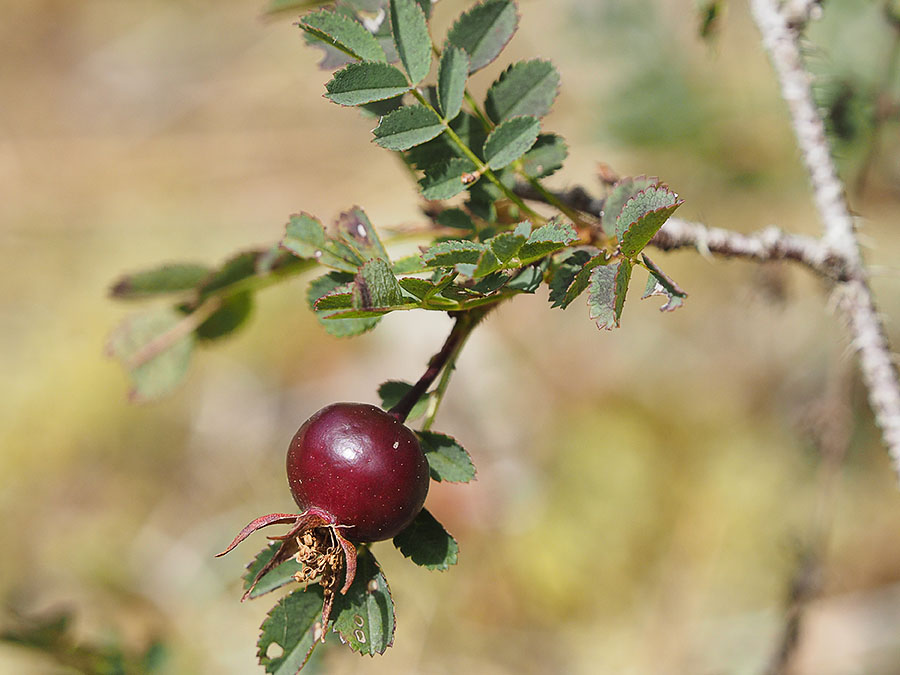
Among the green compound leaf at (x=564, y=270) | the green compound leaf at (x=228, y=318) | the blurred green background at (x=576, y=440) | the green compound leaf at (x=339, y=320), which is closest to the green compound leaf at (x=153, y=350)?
the green compound leaf at (x=228, y=318)

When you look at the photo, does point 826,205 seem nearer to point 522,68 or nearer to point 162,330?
point 522,68

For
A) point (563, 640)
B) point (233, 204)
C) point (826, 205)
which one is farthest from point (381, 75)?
point (233, 204)

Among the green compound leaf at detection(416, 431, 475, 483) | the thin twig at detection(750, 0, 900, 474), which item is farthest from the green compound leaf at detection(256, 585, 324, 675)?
the thin twig at detection(750, 0, 900, 474)

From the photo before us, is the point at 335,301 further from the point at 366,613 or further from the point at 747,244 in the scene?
the point at 747,244

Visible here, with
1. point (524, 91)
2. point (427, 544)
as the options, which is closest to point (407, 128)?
point (524, 91)

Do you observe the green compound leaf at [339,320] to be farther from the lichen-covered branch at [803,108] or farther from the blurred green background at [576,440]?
the blurred green background at [576,440]

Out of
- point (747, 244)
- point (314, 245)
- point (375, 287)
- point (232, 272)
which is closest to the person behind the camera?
point (375, 287)
